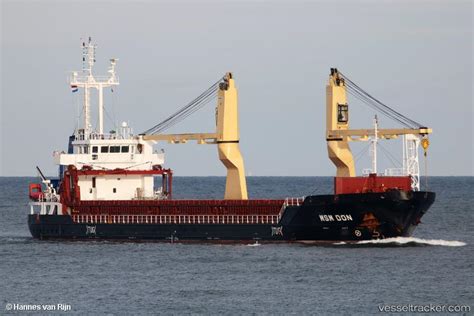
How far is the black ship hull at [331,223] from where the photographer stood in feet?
199

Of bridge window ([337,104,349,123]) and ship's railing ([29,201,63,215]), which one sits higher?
bridge window ([337,104,349,123])

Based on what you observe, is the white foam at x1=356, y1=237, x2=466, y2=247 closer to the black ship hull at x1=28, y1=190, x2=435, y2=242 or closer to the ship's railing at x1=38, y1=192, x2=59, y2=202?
the black ship hull at x1=28, y1=190, x2=435, y2=242

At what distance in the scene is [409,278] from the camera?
51250 mm

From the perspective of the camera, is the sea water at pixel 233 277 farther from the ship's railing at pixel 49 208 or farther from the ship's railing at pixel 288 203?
the ship's railing at pixel 49 208

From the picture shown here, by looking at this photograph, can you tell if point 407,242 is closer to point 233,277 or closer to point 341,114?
point 341,114

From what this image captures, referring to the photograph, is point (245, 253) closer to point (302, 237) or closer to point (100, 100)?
point (302, 237)

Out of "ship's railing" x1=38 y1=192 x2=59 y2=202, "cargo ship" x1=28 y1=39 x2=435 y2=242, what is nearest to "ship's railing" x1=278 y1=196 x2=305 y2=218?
"cargo ship" x1=28 y1=39 x2=435 y2=242

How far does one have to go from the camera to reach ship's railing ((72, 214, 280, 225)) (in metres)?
64.1

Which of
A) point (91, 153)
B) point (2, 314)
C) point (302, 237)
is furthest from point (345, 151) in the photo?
point (2, 314)

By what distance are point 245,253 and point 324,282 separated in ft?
32.6

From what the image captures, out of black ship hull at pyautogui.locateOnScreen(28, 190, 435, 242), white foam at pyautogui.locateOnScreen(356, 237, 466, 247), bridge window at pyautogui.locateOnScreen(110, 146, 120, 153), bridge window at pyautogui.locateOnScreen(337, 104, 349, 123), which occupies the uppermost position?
bridge window at pyautogui.locateOnScreen(337, 104, 349, 123)

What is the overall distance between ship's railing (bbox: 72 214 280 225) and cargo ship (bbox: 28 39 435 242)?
52 millimetres

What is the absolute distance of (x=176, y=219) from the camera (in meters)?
66.6

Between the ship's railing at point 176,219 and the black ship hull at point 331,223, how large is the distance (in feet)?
1.29
